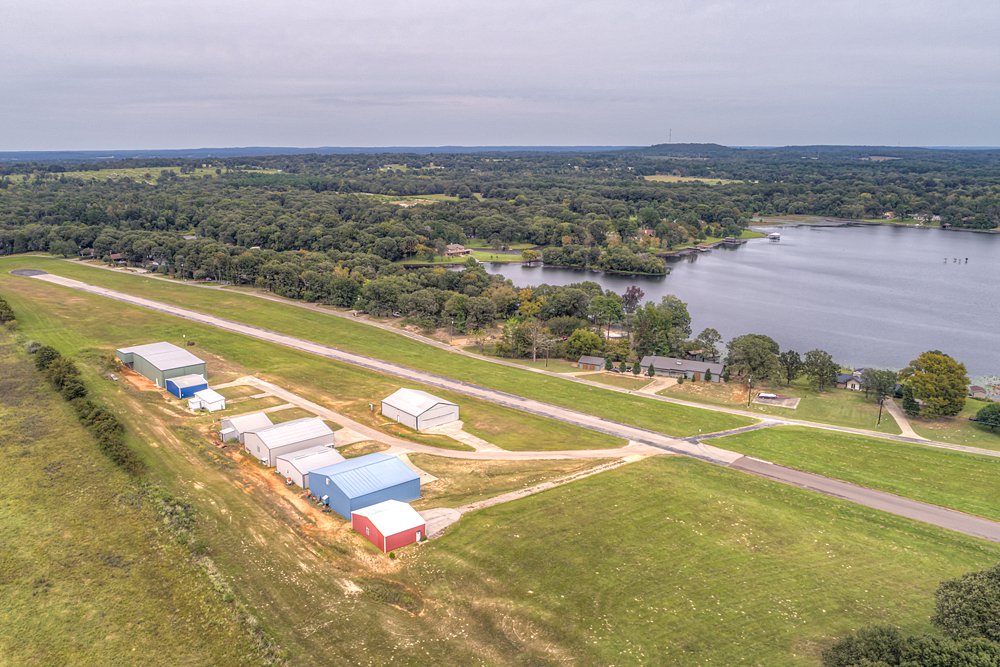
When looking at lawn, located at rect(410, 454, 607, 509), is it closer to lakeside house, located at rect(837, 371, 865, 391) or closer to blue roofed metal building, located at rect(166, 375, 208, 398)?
blue roofed metal building, located at rect(166, 375, 208, 398)

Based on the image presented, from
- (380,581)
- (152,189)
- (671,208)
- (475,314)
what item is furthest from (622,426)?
(152,189)

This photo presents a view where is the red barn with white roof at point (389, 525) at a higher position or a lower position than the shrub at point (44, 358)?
lower

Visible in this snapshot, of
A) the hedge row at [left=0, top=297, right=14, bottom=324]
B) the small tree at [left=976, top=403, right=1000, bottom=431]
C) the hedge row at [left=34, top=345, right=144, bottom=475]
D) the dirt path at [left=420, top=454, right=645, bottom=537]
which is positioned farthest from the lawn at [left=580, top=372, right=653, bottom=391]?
the hedge row at [left=0, top=297, right=14, bottom=324]

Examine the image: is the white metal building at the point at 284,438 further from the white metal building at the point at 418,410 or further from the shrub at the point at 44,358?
the shrub at the point at 44,358

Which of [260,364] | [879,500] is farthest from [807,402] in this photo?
[260,364]

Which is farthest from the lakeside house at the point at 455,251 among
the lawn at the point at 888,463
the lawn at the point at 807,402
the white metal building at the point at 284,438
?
the lawn at the point at 888,463

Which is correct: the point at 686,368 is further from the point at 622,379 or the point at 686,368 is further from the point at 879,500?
the point at 879,500
